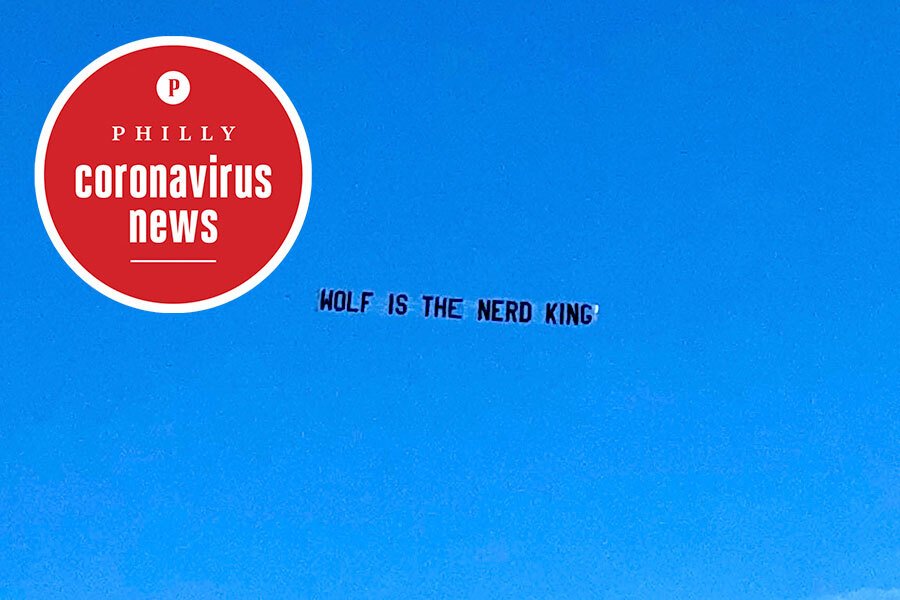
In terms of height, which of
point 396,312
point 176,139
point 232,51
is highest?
point 232,51

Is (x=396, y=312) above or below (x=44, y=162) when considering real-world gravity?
below

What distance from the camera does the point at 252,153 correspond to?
320 inches

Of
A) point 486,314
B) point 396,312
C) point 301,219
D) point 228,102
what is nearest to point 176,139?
point 228,102

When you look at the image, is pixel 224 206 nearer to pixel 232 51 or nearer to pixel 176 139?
pixel 176 139

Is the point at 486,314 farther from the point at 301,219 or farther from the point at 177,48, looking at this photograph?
the point at 177,48

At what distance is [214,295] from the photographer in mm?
8102

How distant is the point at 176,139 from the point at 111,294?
3.55 feet

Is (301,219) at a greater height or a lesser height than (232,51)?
lesser

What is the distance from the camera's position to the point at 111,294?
8.01 m

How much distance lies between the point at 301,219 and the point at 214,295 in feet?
2.46

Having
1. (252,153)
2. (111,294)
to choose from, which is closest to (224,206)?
(252,153)

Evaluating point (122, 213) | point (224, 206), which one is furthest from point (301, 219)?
point (122, 213)

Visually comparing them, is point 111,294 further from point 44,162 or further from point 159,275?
point 44,162

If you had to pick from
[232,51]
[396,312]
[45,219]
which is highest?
[232,51]
